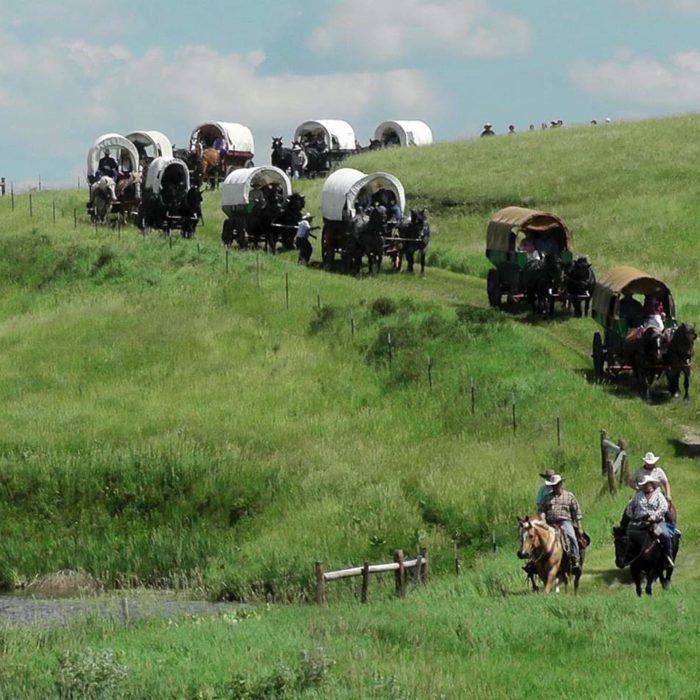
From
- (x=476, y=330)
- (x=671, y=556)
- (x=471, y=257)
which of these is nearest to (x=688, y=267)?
(x=471, y=257)

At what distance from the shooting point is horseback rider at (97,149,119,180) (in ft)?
217

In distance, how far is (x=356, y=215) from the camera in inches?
1982

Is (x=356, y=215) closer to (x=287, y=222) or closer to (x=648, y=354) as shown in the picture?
(x=287, y=222)

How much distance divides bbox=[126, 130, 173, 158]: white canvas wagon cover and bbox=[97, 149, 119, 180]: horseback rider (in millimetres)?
10332

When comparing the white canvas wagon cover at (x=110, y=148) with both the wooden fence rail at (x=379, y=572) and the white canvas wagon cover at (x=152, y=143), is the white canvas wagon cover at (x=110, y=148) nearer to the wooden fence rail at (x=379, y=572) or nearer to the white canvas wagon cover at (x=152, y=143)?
the white canvas wagon cover at (x=152, y=143)

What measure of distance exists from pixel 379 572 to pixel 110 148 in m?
46.5

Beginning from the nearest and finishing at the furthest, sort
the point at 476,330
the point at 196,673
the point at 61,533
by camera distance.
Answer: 1. the point at 196,673
2. the point at 61,533
3. the point at 476,330

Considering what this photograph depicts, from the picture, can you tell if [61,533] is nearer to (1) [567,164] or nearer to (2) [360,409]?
(2) [360,409]

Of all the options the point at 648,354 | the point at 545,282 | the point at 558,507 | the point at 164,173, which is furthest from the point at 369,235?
the point at 558,507

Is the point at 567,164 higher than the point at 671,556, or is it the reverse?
the point at 567,164

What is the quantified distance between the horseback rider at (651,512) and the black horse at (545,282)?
2080 centimetres

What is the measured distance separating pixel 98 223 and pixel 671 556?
43.7 metres

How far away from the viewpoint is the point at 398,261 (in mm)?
50156

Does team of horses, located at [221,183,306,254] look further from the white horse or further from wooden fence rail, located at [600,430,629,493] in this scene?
wooden fence rail, located at [600,430,629,493]
